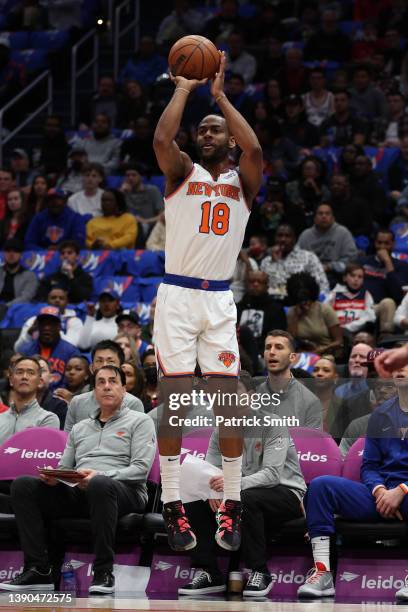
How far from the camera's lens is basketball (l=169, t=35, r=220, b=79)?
6902 mm

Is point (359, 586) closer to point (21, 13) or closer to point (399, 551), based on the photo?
point (399, 551)

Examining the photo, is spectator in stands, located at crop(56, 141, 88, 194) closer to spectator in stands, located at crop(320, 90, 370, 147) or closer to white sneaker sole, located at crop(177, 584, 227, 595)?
spectator in stands, located at crop(320, 90, 370, 147)

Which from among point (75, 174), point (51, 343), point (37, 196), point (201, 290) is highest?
point (75, 174)

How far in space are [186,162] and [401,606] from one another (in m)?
3.01

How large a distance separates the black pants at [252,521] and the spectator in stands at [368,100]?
9.08 meters

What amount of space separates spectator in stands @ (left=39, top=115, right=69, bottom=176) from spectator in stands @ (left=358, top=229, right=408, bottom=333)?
19.5ft

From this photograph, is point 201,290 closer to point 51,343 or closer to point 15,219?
point 51,343

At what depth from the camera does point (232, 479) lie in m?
7.20

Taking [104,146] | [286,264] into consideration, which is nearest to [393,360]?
[286,264]

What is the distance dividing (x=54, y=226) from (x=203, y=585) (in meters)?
8.34

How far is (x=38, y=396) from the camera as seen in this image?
33.4 ft

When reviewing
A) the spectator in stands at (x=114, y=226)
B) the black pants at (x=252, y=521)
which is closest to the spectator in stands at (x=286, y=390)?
the black pants at (x=252, y=521)

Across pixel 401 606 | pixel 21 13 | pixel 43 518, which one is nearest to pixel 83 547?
pixel 43 518

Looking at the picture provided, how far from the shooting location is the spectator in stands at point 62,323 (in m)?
12.6
